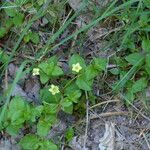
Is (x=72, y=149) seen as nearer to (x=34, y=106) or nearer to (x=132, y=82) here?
(x=34, y=106)

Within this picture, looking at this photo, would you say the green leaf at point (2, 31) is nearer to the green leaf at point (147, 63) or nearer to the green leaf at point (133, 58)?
the green leaf at point (133, 58)

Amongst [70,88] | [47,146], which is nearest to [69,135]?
[47,146]

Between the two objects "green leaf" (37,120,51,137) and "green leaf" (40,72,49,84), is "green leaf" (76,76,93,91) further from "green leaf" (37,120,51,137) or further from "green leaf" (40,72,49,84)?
"green leaf" (37,120,51,137)

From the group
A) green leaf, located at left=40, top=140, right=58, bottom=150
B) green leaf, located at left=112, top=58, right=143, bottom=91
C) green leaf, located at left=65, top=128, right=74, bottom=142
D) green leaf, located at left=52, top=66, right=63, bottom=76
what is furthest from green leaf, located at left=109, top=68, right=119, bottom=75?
green leaf, located at left=40, top=140, right=58, bottom=150

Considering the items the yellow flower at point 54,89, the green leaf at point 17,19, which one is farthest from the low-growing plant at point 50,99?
the green leaf at point 17,19

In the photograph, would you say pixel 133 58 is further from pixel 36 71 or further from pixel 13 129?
pixel 13 129
